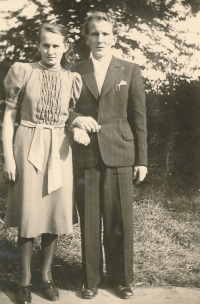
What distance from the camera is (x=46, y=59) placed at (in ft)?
7.64

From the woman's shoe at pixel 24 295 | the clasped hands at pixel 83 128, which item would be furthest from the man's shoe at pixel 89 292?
the clasped hands at pixel 83 128

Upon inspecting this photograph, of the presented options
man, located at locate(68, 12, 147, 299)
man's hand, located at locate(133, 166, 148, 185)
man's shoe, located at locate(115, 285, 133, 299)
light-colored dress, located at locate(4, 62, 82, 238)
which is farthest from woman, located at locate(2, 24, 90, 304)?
man's shoe, located at locate(115, 285, 133, 299)

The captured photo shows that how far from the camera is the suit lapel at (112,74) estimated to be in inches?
95.6

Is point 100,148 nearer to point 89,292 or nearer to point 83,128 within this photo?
point 83,128

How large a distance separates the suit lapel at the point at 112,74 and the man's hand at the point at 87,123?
0.20 meters

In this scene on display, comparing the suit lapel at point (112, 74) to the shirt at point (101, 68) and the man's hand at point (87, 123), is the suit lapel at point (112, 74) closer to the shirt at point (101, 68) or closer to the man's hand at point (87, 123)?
the shirt at point (101, 68)

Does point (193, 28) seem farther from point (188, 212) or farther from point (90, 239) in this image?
point (90, 239)

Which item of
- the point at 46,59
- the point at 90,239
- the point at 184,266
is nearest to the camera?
the point at 46,59

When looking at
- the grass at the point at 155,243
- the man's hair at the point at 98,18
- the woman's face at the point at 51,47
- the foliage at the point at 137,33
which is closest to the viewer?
the woman's face at the point at 51,47

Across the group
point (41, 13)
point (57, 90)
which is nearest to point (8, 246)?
point (57, 90)

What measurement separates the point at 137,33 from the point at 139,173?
100 cm

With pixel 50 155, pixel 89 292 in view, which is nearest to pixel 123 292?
pixel 89 292

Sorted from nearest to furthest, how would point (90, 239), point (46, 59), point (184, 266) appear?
point (46, 59) < point (90, 239) < point (184, 266)

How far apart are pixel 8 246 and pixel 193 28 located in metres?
2.15
